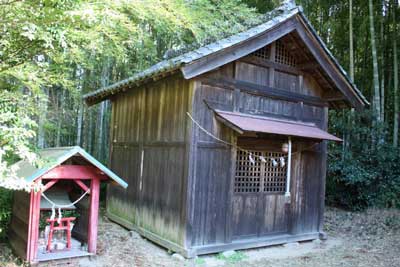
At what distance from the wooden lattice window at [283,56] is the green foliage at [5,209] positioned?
651cm

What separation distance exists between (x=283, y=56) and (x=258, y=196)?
130 inches

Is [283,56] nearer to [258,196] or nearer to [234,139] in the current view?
[234,139]

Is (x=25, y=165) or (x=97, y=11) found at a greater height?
(x=97, y=11)

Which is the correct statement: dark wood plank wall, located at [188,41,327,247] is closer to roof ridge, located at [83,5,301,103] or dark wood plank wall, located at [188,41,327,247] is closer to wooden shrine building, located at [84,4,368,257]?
wooden shrine building, located at [84,4,368,257]

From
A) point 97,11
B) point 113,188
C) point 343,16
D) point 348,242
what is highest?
point 343,16

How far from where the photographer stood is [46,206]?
6035 millimetres

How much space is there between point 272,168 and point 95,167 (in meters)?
3.86

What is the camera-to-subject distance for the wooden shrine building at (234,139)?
6473 millimetres

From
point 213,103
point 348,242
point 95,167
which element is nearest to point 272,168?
point 213,103

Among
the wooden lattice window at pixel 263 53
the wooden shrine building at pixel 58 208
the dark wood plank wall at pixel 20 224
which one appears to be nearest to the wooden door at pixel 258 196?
the wooden lattice window at pixel 263 53

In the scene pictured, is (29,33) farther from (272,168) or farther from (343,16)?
(343,16)

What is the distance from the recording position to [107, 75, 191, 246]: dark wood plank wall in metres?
6.67

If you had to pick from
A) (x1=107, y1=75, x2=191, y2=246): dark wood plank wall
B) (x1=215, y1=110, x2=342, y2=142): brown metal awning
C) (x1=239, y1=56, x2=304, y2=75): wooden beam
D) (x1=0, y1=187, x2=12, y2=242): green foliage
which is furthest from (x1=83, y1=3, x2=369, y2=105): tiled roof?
(x1=0, y1=187, x2=12, y2=242): green foliage

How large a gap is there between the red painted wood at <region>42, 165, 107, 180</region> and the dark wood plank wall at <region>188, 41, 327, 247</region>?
5.62 feet
